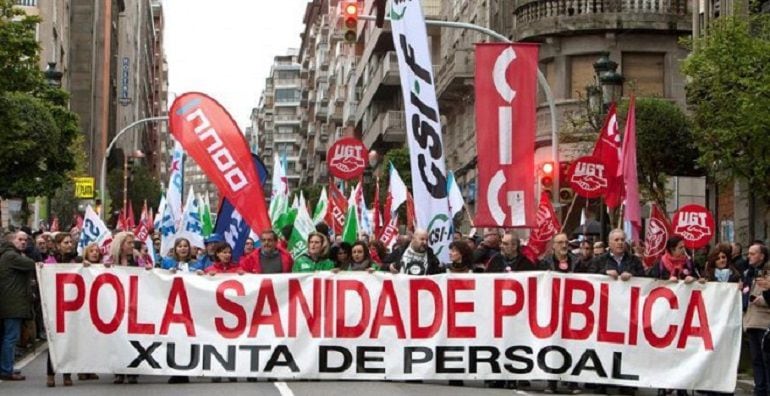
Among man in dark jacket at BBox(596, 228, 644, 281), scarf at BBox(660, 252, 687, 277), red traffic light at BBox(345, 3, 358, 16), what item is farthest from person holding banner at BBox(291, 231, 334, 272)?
red traffic light at BBox(345, 3, 358, 16)

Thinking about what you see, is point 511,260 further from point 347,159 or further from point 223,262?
point 347,159

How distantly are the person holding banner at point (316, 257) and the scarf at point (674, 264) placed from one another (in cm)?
355

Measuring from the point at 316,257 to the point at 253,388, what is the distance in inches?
93.1

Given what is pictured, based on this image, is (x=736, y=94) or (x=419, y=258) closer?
(x=419, y=258)

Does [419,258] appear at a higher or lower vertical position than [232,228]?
lower

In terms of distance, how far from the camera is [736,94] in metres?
25.8

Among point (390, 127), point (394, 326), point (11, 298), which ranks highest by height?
point (390, 127)

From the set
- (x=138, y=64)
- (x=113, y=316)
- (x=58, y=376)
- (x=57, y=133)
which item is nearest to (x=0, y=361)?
(x=58, y=376)

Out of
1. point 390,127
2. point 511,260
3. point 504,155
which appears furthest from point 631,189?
point 390,127

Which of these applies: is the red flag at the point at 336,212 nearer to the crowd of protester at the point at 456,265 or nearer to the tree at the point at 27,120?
the tree at the point at 27,120

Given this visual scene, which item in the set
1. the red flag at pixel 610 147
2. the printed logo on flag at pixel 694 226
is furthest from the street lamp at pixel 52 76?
the printed logo on flag at pixel 694 226

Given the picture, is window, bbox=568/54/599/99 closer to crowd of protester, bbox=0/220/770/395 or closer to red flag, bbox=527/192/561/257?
red flag, bbox=527/192/561/257

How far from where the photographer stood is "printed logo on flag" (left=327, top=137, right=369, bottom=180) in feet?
109

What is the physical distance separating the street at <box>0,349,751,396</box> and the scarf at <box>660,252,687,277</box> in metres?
1.28
